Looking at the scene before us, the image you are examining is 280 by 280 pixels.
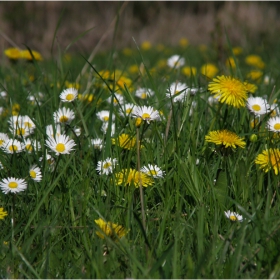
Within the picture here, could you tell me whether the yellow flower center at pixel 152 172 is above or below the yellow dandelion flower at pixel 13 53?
below

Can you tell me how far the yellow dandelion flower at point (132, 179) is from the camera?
1.69 metres

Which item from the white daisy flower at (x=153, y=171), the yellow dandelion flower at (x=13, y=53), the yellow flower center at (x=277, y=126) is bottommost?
the white daisy flower at (x=153, y=171)

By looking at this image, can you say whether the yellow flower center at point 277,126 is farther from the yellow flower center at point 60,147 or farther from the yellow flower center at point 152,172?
the yellow flower center at point 60,147

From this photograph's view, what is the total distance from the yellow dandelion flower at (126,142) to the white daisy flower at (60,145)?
209mm

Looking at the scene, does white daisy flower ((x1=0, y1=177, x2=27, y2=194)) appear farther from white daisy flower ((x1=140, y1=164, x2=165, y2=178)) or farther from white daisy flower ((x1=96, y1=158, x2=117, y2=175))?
white daisy flower ((x1=140, y1=164, x2=165, y2=178))

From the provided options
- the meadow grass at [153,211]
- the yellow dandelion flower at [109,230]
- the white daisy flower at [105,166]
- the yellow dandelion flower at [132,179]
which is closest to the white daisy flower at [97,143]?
the meadow grass at [153,211]

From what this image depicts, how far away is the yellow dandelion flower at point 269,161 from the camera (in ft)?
5.49

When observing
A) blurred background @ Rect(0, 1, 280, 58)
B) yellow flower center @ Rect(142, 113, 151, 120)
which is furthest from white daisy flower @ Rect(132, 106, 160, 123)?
blurred background @ Rect(0, 1, 280, 58)

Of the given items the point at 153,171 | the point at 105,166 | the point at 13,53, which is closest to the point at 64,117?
the point at 105,166

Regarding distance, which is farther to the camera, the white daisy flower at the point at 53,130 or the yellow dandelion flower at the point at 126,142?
the white daisy flower at the point at 53,130

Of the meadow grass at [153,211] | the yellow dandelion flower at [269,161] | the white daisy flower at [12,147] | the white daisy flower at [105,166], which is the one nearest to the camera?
the meadow grass at [153,211]

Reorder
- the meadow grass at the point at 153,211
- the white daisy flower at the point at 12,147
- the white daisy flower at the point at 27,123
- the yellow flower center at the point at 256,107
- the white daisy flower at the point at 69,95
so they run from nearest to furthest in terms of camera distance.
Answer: the meadow grass at the point at 153,211
the white daisy flower at the point at 12,147
the yellow flower center at the point at 256,107
the white daisy flower at the point at 69,95
the white daisy flower at the point at 27,123

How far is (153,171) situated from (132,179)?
0.13 m

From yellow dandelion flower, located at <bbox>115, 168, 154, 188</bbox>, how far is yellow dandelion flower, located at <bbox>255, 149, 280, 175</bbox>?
39cm
